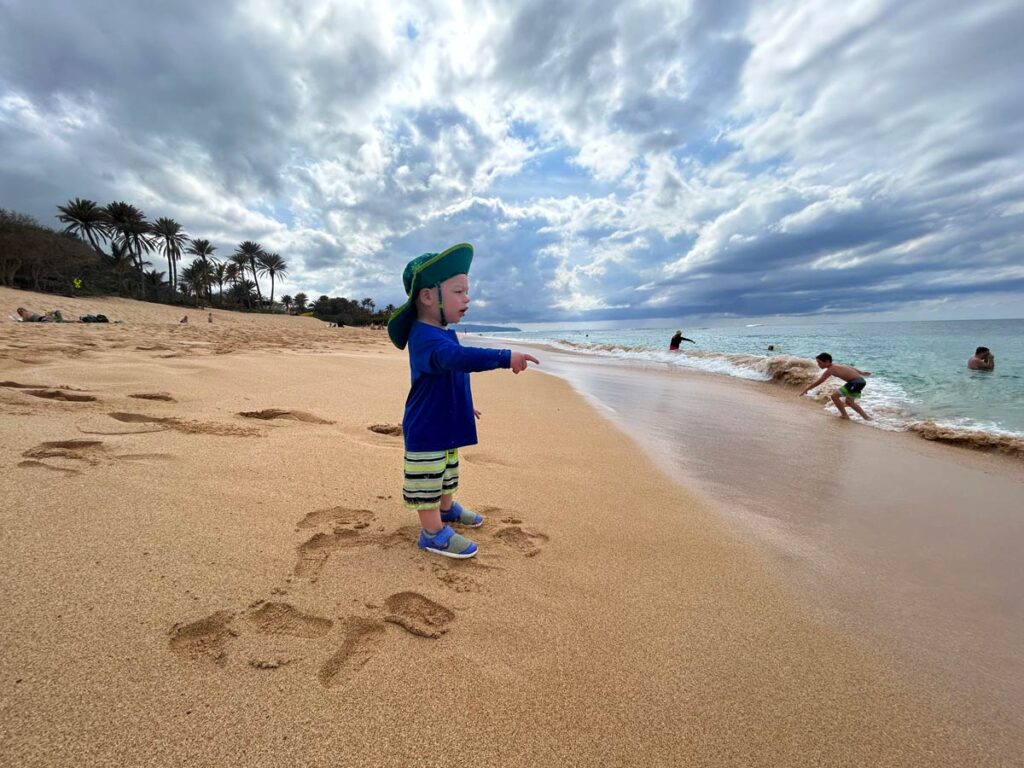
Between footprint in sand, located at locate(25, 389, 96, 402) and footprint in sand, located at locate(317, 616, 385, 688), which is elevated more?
footprint in sand, located at locate(25, 389, 96, 402)

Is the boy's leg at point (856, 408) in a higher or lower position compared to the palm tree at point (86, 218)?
lower

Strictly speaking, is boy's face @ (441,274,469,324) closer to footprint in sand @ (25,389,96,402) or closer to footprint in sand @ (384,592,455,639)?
footprint in sand @ (384,592,455,639)

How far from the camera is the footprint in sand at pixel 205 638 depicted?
1.36m

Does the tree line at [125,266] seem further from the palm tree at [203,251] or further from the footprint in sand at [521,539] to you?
the footprint in sand at [521,539]

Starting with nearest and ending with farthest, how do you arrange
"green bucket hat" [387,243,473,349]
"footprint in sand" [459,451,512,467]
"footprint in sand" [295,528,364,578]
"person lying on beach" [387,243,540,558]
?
"footprint in sand" [295,528,364,578], "person lying on beach" [387,243,540,558], "green bucket hat" [387,243,473,349], "footprint in sand" [459,451,512,467]

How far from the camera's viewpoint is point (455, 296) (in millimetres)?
2383

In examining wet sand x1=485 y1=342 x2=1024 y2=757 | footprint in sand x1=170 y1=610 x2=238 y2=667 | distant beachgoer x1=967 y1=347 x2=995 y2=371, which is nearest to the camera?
footprint in sand x1=170 y1=610 x2=238 y2=667

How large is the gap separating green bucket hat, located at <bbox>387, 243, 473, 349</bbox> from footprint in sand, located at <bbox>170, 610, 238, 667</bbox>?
1473 millimetres

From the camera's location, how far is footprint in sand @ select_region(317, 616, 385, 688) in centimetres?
136

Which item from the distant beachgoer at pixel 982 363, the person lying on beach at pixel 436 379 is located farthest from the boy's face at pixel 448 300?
the distant beachgoer at pixel 982 363

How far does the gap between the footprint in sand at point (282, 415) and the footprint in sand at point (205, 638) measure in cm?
288

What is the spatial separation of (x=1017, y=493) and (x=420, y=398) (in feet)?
18.5

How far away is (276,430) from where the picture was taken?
3674mm

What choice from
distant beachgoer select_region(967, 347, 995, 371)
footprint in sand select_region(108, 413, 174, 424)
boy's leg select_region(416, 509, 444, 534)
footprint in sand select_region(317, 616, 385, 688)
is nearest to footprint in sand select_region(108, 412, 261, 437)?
footprint in sand select_region(108, 413, 174, 424)
